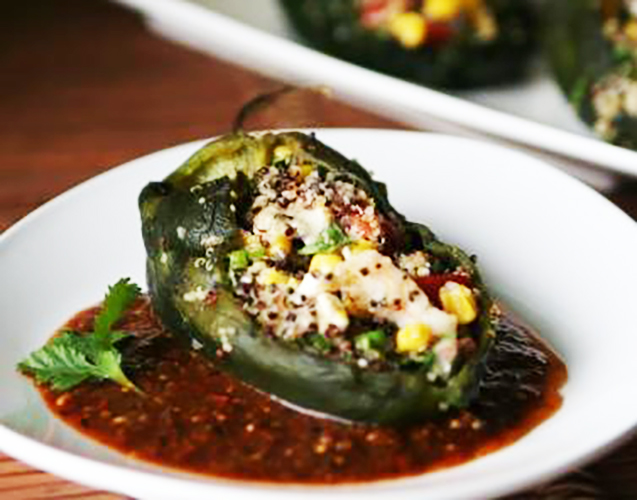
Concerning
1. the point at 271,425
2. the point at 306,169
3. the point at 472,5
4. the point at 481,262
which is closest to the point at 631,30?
the point at 472,5

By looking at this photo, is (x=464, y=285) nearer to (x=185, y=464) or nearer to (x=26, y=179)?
(x=185, y=464)

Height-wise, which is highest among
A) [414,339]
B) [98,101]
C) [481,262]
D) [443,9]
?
[443,9]

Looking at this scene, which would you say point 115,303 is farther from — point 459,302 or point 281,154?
point 459,302

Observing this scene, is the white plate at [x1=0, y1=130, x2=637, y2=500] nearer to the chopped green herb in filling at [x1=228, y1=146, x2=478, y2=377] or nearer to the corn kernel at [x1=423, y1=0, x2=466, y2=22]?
the chopped green herb in filling at [x1=228, y1=146, x2=478, y2=377]

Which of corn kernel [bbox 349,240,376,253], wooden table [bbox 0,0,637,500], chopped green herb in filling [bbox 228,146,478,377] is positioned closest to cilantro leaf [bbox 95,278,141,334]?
chopped green herb in filling [bbox 228,146,478,377]

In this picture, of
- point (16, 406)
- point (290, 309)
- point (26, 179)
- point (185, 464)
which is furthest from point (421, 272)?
point (26, 179)

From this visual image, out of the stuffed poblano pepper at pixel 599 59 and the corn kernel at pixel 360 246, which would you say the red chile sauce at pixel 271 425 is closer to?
the corn kernel at pixel 360 246

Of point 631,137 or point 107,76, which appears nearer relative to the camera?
point 631,137
